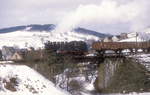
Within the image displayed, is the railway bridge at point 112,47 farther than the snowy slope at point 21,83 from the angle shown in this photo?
Yes

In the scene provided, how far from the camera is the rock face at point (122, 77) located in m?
76.1

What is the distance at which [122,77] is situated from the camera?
77938 mm

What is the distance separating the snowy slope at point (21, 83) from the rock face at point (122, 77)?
1099 inches

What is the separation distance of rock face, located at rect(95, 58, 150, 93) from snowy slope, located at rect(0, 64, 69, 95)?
91.6ft

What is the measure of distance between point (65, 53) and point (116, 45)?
→ 44.6ft

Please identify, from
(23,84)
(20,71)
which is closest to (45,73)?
(20,71)

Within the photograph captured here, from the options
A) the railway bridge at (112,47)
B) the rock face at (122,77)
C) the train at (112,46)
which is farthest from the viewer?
the train at (112,46)

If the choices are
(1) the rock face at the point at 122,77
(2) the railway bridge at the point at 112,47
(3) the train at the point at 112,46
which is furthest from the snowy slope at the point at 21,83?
(3) the train at the point at 112,46

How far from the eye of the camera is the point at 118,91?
75.1 metres

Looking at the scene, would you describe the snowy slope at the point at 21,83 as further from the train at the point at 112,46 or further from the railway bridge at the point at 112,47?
the train at the point at 112,46

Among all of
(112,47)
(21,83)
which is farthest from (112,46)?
(21,83)

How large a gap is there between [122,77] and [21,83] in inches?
1374

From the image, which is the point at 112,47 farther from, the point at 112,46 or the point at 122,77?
the point at 122,77

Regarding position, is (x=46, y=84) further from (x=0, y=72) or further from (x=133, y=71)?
(x=133, y=71)
